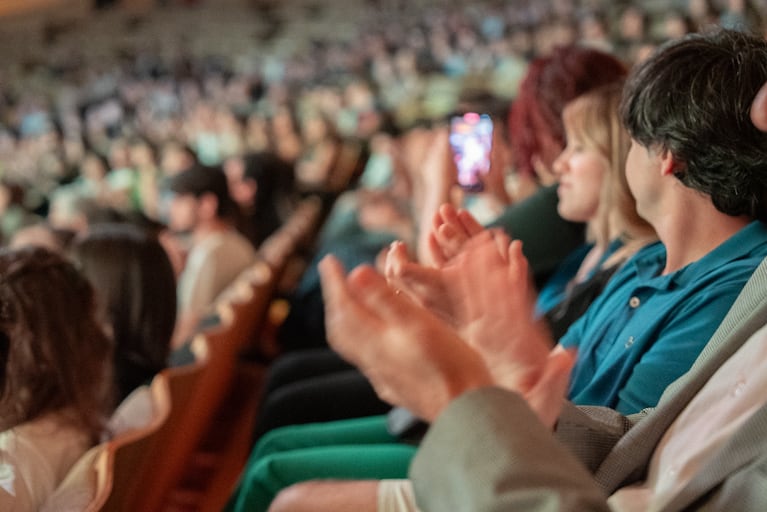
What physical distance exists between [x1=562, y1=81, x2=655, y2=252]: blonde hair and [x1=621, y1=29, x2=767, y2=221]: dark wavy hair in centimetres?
32

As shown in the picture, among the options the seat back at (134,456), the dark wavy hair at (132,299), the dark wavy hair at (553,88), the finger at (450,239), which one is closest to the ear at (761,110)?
the finger at (450,239)

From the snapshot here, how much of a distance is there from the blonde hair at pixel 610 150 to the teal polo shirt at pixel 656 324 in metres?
0.19

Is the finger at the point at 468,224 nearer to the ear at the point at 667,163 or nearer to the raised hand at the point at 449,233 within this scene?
the raised hand at the point at 449,233

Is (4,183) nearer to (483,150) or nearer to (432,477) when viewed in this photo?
(483,150)

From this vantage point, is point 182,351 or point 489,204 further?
point 489,204

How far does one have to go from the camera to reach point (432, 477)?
57cm

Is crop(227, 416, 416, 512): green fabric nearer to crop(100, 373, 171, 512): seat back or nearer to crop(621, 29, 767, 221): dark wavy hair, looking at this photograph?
crop(100, 373, 171, 512): seat back

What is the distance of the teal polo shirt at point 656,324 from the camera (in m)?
0.98

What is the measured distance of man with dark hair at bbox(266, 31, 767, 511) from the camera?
1.86 feet

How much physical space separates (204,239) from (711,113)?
231 centimetres

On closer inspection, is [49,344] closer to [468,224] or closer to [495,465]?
[468,224]

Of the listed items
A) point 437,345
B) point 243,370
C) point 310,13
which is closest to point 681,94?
point 437,345

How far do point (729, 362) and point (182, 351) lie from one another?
1407 mm

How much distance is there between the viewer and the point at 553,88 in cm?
182
